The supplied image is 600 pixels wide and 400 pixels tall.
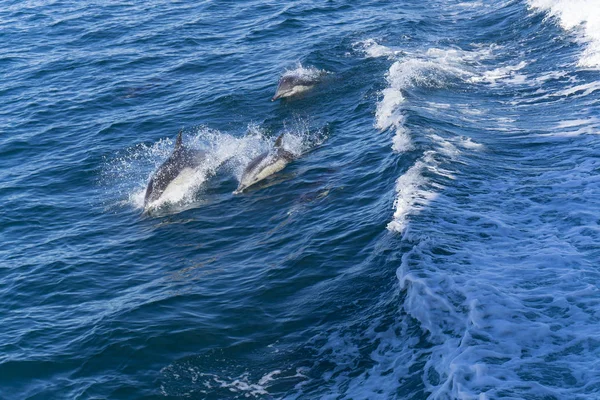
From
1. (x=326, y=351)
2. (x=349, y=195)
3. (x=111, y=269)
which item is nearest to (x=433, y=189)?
(x=349, y=195)

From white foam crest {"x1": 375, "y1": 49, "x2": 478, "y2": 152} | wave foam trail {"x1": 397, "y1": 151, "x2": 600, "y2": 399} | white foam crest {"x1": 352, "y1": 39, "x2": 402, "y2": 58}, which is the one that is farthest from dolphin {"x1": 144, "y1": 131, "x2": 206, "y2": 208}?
white foam crest {"x1": 352, "y1": 39, "x2": 402, "y2": 58}

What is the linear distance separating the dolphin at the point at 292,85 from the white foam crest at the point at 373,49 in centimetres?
332

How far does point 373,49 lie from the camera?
92.1 feet

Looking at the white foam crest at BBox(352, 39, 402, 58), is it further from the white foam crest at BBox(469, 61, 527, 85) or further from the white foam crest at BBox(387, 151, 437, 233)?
the white foam crest at BBox(387, 151, 437, 233)

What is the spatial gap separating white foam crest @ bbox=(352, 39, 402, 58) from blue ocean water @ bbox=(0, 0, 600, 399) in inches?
4.7

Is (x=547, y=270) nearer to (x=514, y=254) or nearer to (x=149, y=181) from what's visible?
(x=514, y=254)

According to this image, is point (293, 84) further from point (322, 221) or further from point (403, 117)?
point (322, 221)

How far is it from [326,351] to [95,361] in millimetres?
4098

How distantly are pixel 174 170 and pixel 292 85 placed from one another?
675 cm

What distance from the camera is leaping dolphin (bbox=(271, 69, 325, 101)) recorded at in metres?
24.8

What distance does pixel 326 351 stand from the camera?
1210 centimetres

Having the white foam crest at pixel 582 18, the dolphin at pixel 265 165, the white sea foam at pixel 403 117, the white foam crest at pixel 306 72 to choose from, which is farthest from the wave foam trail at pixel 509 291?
the white foam crest at pixel 306 72

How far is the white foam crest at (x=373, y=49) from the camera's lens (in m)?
27.3

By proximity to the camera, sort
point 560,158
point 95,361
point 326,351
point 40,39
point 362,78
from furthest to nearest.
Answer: point 40,39, point 362,78, point 560,158, point 95,361, point 326,351
